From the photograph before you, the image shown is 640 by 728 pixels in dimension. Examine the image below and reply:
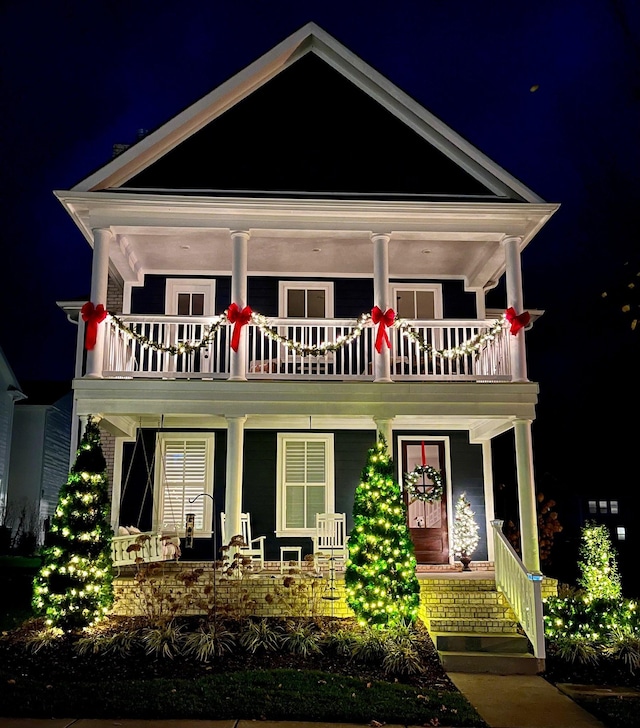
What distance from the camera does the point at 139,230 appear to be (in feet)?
41.2

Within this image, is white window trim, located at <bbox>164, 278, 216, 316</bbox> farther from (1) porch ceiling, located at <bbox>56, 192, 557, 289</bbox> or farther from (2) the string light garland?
(2) the string light garland

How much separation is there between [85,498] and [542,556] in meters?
9.29

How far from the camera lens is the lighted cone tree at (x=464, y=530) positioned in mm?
14102

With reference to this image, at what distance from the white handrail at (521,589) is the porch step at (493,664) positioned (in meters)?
0.17

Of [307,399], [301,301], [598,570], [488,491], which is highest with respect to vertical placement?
[301,301]

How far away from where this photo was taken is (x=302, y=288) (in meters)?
15.2

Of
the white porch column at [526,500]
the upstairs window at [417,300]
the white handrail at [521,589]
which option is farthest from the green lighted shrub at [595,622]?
the upstairs window at [417,300]

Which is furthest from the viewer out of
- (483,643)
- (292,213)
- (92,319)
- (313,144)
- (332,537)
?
(313,144)

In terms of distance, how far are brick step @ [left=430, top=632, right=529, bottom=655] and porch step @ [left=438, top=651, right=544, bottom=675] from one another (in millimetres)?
203

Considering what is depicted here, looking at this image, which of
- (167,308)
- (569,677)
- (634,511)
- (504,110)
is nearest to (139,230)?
(167,308)

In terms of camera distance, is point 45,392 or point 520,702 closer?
point 520,702

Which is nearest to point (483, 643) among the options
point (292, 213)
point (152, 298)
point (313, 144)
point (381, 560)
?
point (381, 560)

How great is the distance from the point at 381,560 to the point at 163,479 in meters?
5.78

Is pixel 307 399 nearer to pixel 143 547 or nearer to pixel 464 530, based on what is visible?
pixel 143 547
